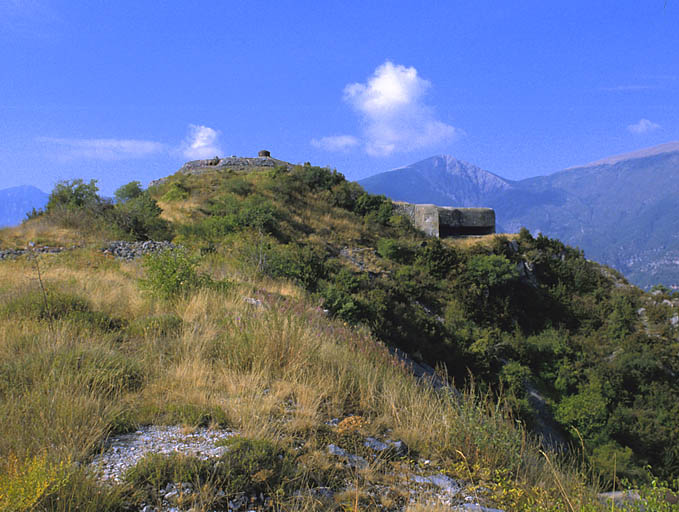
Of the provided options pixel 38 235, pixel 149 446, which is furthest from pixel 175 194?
pixel 149 446

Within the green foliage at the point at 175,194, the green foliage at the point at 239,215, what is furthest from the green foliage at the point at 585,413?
the green foliage at the point at 175,194

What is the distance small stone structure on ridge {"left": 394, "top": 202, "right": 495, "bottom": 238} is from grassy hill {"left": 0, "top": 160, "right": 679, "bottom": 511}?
9160mm

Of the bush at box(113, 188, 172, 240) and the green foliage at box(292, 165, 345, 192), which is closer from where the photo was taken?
the bush at box(113, 188, 172, 240)

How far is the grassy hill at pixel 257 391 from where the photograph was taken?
2248mm

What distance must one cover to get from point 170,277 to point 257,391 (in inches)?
135

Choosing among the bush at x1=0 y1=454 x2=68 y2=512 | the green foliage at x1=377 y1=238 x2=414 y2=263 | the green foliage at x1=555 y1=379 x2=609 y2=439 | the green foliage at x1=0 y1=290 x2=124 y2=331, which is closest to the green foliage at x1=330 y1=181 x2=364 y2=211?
the green foliage at x1=377 y1=238 x2=414 y2=263

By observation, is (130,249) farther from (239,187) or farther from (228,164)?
(228,164)

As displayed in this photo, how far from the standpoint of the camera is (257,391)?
3.20 meters

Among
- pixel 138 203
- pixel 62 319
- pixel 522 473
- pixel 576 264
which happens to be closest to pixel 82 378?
pixel 62 319

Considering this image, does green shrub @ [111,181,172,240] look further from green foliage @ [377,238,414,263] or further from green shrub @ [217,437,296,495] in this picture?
green shrub @ [217,437,296,495]

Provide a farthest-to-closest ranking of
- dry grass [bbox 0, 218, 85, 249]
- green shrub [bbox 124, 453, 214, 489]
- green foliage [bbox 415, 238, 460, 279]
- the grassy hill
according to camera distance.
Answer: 1. green foliage [bbox 415, 238, 460, 279]
2. dry grass [bbox 0, 218, 85, 249]
3. the grassy hill
4. green shrub [bbox 124, 453, 214, 489]

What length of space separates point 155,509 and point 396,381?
232cm

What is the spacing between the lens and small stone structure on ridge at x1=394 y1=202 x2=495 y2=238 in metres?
22.9

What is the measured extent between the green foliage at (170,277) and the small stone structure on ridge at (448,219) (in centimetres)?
1779
